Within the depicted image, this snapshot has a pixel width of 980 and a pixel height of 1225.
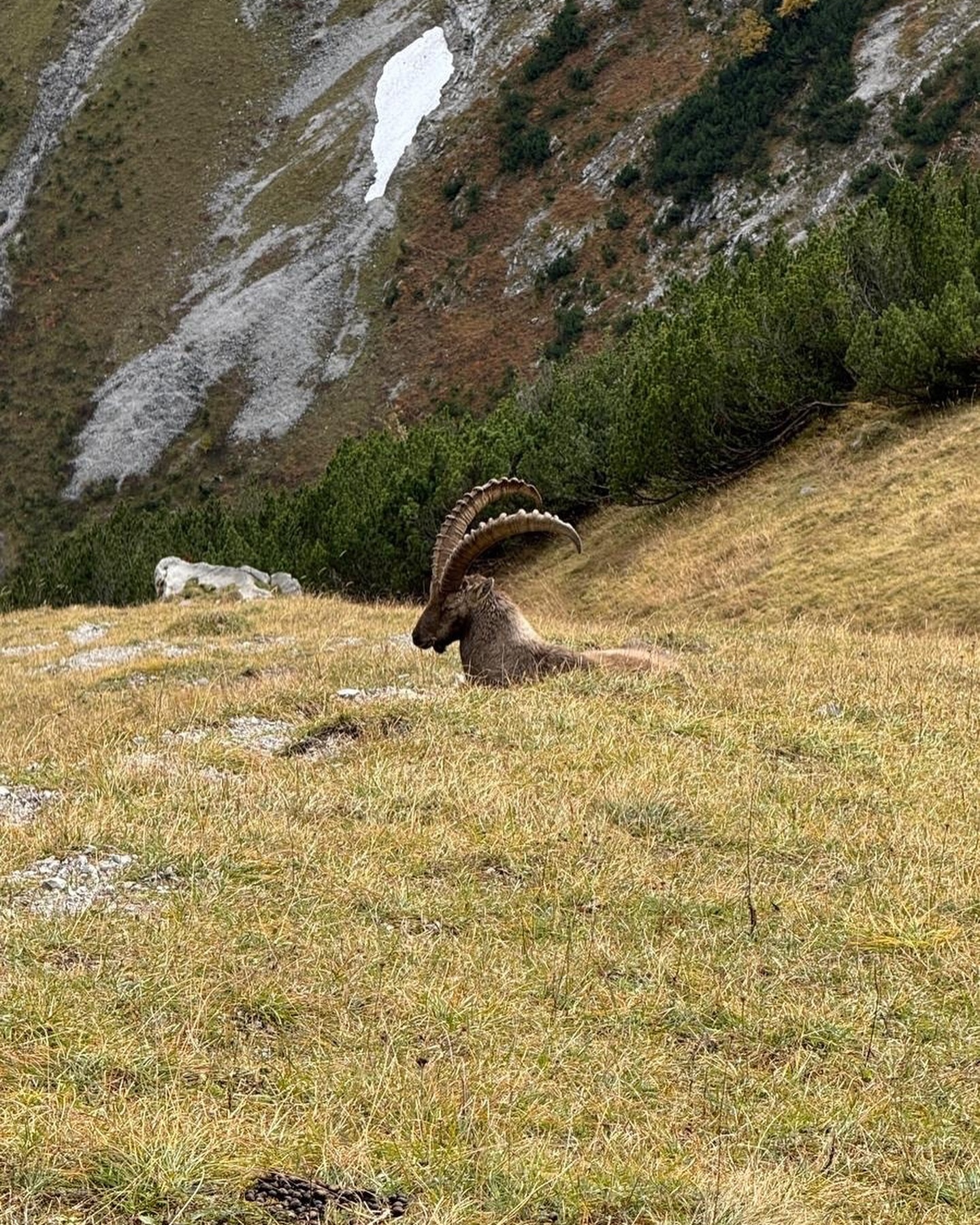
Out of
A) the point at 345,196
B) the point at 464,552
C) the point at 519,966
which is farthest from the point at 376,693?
the point at 345,196

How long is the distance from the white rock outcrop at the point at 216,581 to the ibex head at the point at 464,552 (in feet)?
65.8

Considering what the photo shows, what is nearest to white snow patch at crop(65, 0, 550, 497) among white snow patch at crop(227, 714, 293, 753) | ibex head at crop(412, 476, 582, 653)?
ibex head at crop(412, 476, 582, 653)

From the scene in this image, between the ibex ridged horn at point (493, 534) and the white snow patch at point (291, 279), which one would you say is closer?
the ibex ridged horn at point (493, 534)

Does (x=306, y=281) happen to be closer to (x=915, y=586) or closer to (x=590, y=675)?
(x=915, y=586)

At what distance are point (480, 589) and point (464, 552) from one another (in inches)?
23.3

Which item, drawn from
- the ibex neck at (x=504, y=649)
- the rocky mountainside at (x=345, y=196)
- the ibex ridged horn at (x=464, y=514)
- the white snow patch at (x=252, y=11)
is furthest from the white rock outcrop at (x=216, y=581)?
the white snow patch at (x=252, y=11)

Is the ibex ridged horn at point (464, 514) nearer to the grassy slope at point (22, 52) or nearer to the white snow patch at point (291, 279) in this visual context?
the white snow patch at point (291, 279)

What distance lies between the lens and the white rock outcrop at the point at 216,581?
34625mm

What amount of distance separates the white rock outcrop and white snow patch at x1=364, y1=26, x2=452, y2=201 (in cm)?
7305

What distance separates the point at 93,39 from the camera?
405ft

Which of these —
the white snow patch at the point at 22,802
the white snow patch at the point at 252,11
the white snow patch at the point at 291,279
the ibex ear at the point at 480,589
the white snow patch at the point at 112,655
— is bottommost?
the white snow patch at the point at 22,802

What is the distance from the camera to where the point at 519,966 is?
19.2ft

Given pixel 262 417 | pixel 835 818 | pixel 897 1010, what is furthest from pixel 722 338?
pixel 262 417

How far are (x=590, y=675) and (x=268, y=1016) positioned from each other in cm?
732
